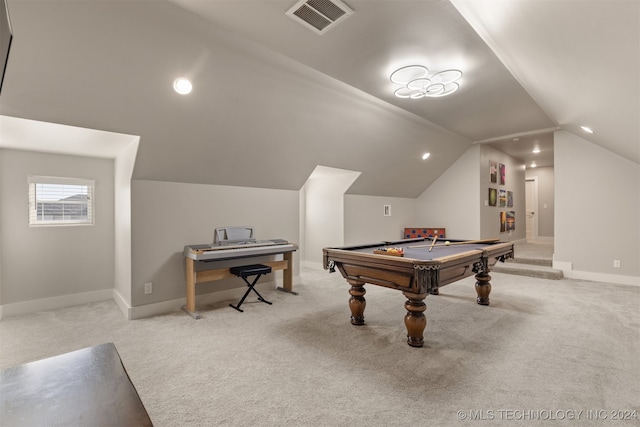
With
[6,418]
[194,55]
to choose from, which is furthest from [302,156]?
[6,418]

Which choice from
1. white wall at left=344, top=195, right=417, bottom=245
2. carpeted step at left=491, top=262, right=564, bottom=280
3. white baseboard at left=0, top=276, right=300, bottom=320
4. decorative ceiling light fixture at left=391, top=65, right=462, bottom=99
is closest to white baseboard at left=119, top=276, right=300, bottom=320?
white baseboard at left=0, top=276, right=300, bottom=320

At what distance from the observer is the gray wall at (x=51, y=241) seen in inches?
144

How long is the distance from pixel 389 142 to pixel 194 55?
12.1 ft

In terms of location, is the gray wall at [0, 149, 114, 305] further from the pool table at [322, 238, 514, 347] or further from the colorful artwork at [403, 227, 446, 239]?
the colorful artwork at [403, 227, 446, 239]

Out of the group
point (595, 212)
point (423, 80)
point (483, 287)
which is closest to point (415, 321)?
point (483, 287)

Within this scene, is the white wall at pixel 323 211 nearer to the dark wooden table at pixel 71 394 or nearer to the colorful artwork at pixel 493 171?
the colorful artwork at pixel 493 171

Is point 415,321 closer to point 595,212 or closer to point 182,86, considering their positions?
point 182,86

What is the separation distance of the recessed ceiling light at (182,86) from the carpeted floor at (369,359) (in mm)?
2461

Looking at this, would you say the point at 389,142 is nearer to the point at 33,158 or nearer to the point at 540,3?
the point at 540,3

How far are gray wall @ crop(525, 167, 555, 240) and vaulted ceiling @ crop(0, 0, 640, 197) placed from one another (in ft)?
18.3

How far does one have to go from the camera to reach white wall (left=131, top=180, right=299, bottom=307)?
3623 mm

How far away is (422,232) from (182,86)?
617 cm

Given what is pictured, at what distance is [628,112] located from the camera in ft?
9.23

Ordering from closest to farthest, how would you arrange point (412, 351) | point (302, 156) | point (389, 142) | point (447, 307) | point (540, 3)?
point (540, 3) < point (412, 351) < point (447, 307) < point (302, 156) < point (389, 142)
